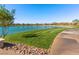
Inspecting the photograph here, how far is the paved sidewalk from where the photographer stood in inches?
109

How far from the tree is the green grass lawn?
113 mm

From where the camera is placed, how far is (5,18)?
2.86 meters

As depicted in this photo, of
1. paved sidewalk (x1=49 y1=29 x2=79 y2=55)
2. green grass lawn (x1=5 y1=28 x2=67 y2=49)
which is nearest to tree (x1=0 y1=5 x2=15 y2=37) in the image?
green grass lawn (x1=5 y1=28 x2=67 y2=49)

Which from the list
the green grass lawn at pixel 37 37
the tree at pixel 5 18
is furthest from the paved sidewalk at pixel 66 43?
the tree at pixel 5 18

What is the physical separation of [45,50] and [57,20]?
45 cm

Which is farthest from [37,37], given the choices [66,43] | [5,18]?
[5,18]

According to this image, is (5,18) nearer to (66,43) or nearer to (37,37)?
(37,37)

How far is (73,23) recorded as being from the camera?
2850mm

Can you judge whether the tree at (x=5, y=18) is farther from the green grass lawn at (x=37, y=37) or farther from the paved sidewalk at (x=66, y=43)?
the paved sidewalk at (x=66, y=43)

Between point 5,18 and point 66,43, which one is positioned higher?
point 5,18

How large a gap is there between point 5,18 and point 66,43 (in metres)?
0.93

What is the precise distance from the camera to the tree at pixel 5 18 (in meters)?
2.82

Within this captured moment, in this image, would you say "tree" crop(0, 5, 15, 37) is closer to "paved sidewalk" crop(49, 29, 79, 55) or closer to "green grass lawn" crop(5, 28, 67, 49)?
"green grass lawn" crop(5, 28, 67, 49)

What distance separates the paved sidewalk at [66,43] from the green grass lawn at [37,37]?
0.07 m
